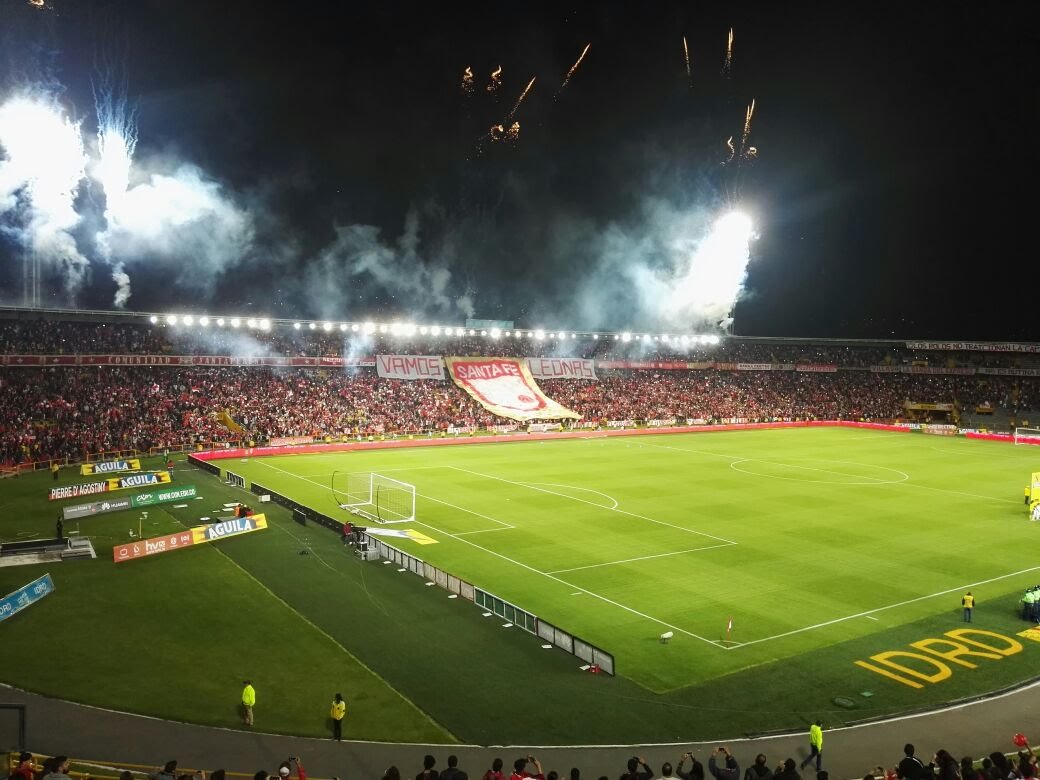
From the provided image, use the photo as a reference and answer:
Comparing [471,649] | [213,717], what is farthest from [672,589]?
[213,717]

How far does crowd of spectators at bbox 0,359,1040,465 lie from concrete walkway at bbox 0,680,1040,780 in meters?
34.6

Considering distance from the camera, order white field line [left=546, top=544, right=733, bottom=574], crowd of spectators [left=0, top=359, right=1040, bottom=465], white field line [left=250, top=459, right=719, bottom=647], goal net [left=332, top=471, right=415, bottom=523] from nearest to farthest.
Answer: white field line [left=250, top=459, right=719, bottom=647], white field line [left=546, top=544, right=733, bottom=574], goal net [left=332, top=471, right=415, bottom=523], crowd of spectators [left=0, top=359, right=1040, bottom=465]

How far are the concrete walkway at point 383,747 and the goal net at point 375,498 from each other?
699 inches

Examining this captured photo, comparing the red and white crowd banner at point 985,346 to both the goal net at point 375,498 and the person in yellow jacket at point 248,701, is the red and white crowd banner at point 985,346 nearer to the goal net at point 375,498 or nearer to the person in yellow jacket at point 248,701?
the goal net at point 375,498

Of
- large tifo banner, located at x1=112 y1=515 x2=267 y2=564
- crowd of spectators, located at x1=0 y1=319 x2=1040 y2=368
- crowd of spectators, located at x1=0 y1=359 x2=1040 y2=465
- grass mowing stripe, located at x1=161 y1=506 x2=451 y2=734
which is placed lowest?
grass mowing stripe, located at x1=161 y1=506 x2=451 y2=734

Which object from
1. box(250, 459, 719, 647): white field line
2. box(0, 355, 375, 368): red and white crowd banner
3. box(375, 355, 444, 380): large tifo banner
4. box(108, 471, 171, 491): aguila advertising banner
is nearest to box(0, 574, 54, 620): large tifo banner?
box(250, 459, 719, 647): white field line

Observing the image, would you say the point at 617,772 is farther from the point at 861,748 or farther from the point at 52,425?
the point at 52,425

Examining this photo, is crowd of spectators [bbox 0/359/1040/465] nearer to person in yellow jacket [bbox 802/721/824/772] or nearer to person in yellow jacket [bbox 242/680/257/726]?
person in yellow jacket [bbox 242/680/257/726]

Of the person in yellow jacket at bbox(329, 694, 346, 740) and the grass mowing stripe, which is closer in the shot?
the person in yellow jacket at bbox(329, 694, 346, 740)

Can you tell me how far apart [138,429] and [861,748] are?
4805 centimetres

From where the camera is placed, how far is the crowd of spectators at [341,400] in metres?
49.1

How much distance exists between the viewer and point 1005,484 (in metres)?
44.2

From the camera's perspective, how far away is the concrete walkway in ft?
44.8

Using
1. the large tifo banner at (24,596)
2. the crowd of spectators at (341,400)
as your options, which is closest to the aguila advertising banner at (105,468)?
the crowd of spectators at (341,400)
